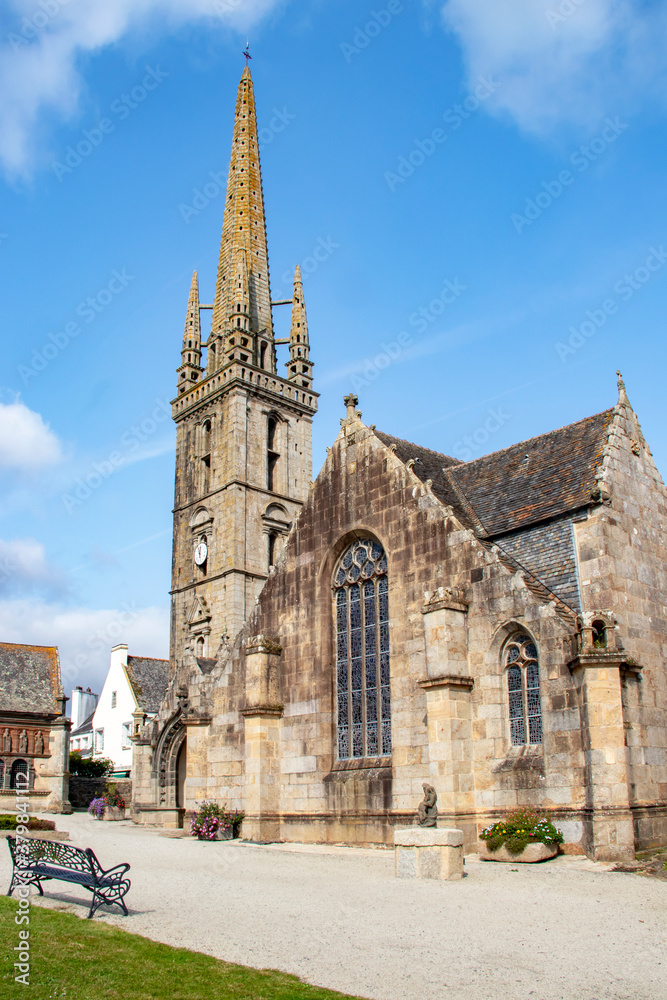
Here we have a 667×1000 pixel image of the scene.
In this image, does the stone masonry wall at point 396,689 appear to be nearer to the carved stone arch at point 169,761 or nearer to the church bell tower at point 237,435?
the carved stone arch at point 169,761

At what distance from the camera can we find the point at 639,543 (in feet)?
64.2

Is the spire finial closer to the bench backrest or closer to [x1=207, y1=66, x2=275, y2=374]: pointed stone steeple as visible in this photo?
the bench backrest

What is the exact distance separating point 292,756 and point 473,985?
49.7 ft

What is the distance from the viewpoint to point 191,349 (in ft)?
200

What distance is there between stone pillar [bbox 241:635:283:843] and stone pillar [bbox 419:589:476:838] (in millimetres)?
6121

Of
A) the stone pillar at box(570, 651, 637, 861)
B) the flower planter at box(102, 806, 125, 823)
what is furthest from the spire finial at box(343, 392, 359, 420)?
Result: the flower planter at box(102, 806, 125, 823)

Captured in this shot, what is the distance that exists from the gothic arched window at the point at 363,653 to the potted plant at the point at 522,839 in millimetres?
4452

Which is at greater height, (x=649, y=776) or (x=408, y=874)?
(x=649, y=776)

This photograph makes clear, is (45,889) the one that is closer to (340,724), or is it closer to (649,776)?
(340,724)

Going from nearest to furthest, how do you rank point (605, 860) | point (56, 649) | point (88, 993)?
point (88, 993), point (605, 860), point (56, 649)

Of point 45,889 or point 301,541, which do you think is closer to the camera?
point 45,889

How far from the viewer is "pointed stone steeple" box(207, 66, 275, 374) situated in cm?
5938

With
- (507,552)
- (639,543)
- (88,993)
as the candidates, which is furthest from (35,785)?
(88,993)

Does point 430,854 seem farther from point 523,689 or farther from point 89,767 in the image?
point 89,767
